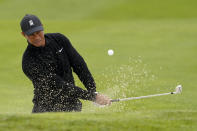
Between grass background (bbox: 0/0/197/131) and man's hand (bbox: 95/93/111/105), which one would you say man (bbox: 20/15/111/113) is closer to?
man's hand (bbox: 95/93/111/105)

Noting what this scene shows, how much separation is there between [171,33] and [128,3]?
1064 cm

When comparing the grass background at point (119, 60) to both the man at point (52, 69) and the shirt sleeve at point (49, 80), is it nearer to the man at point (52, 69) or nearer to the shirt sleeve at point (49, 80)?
the man at point (52, 69)

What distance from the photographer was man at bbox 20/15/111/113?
7.42 m

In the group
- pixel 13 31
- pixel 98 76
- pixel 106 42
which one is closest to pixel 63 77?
pixel 98 76

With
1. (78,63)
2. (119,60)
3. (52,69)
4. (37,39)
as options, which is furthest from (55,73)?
(119,60)

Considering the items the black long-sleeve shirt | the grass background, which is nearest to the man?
the black long-sleeve shirt

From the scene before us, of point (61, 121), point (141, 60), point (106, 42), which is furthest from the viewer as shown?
point (106, 42)

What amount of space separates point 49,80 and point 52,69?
7.9 inches

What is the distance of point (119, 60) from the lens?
17.6m

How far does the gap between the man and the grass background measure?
44cm

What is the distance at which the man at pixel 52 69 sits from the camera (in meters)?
7.42

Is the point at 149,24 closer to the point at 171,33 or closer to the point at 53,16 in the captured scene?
the point at 171,33

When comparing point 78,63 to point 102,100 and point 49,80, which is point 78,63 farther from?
point 102,100

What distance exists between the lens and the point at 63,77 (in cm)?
765
